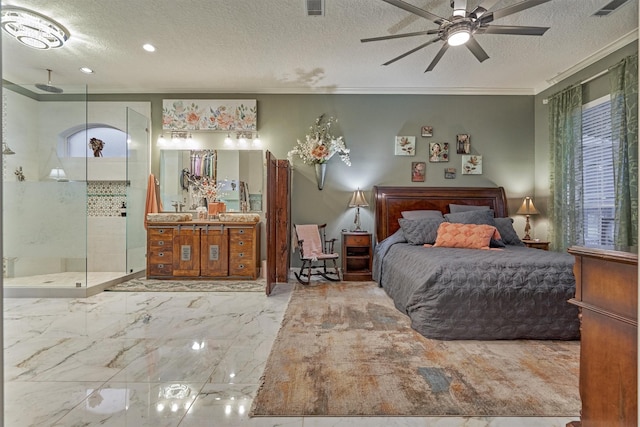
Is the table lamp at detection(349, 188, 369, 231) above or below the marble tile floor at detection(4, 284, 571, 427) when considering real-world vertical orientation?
above

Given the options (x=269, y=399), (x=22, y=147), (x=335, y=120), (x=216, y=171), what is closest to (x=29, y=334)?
(x=269, y=399)

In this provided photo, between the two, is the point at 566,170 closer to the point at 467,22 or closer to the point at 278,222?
the point at 467,22

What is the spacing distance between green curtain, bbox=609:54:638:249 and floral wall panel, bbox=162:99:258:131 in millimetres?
4419

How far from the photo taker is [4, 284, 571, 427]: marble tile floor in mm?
1620

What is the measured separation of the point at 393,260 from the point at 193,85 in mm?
3798

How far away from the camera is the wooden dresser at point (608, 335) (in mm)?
1075

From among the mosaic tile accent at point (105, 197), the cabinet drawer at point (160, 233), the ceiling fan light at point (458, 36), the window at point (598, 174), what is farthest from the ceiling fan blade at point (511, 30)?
the mosaic tile accent at point (105, 197)

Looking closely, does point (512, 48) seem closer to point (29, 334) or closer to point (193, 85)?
point (193, 85)

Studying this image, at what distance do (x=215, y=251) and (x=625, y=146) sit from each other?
493 centimetres

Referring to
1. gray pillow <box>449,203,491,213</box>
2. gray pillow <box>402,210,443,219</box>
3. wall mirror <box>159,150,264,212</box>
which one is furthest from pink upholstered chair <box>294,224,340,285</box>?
gray pillow <box>449,203,491,213</box>

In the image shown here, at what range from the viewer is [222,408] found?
5.58 ft

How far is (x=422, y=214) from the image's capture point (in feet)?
15.1

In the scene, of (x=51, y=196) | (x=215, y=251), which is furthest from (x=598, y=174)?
(x=51, y=196)

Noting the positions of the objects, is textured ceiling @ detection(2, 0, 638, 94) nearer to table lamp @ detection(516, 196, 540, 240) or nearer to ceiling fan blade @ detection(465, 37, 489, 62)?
ceiling fan blade @ detection(465, 37, 489, 62)
